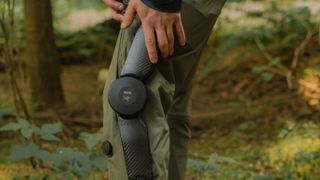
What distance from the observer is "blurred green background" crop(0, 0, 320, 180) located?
3.55 metres

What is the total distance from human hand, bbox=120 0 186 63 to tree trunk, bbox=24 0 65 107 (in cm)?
254

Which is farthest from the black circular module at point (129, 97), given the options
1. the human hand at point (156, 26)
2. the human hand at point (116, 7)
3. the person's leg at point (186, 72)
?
the human hand at point (116, 7)

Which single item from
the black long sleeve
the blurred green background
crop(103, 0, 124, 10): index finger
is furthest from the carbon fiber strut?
the blurred green background

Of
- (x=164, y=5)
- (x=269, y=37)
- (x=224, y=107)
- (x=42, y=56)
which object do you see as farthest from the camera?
(x=269, y=37)

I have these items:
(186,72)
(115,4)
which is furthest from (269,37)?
(115,4)

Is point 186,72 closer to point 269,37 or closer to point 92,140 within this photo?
point 92,140

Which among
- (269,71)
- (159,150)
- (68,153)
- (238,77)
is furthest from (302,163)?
(238,77)

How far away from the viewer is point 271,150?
14.0 feet

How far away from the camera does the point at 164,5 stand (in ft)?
7.28

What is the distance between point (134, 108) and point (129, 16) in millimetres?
333

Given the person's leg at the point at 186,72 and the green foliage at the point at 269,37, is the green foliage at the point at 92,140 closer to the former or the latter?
the person's leg at the point at 186,72

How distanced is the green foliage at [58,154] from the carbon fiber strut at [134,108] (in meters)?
0.97

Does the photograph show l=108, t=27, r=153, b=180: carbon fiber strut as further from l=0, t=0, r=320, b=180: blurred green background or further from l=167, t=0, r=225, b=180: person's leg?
l=0, t=0, r=320, b=180: blurred green background

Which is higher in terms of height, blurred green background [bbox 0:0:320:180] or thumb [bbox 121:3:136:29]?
thumb [bbox 121:3:136:29]
